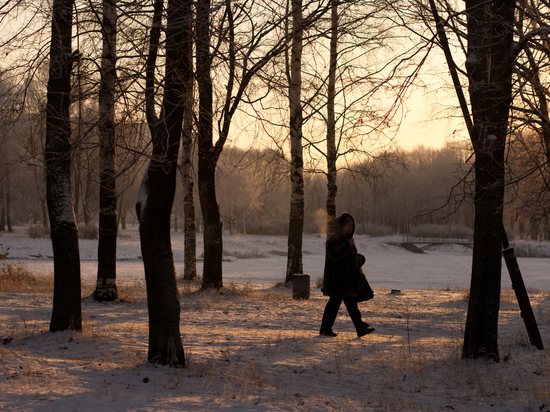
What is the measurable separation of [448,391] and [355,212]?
8191 cm

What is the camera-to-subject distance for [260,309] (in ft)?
32.6

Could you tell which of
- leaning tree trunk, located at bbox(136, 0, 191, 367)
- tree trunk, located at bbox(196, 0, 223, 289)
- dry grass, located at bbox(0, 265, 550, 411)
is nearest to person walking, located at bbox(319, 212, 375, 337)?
dry grass, located at bbox(0, 265, 550, 411)

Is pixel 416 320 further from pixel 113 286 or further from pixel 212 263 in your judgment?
pixel 113 286

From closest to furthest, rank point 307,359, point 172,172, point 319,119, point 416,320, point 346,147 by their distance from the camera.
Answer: point 172,172, point 307,359, point 416,320, point 319,119, point 346,147

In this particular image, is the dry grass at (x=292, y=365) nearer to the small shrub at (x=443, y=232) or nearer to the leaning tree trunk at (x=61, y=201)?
the leaning tree trunk at (x=61, y=201)

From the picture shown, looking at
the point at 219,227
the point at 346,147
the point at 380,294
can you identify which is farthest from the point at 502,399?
the point at 346,147

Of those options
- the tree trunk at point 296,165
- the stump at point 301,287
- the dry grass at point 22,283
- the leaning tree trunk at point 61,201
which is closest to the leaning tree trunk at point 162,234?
the leaning tree trunk at point 61,201

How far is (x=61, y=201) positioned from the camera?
6.14 meters

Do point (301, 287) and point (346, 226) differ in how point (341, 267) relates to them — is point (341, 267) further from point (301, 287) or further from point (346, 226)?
point (301, 287)

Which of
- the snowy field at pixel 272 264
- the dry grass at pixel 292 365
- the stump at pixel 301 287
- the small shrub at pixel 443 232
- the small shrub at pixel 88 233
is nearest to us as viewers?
the dry grass at pixel 292 365

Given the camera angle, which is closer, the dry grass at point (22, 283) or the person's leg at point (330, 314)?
the person's leg at point (330, 314)

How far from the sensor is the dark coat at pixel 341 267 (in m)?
7.02

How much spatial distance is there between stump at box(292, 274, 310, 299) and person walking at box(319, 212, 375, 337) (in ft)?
14.7

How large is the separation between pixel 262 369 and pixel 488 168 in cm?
355
